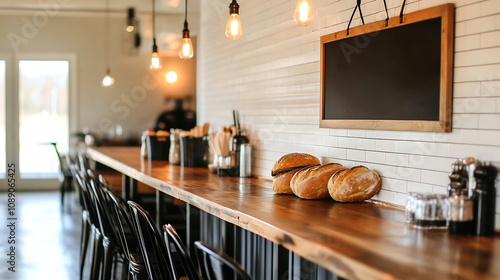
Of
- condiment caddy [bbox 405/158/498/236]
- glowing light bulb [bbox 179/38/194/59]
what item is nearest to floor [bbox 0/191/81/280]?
glowing light bulb [bbox 179/38/194/59]

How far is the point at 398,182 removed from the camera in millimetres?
2291

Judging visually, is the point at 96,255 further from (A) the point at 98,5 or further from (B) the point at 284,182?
(A) the point at 98,5

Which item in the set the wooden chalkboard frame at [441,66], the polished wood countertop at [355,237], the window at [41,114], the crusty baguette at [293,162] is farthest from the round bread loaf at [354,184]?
the window at [41,114]

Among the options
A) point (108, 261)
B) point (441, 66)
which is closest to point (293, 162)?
point (441, 66)

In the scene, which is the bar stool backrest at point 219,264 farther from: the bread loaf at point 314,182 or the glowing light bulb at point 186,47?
the glowing light bulb at point 186,47

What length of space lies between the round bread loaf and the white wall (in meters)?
7.83

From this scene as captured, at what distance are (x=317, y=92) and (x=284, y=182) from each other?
0.56 meters

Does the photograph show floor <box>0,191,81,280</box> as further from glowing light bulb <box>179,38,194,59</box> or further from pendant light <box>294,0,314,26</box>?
pendant light <box>294,0,314,26</box>

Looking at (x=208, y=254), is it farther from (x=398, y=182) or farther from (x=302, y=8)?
(x=302, y=8)

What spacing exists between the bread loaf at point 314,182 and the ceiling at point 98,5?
661 centimetres

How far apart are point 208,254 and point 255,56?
7.61ft

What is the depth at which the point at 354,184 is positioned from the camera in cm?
234

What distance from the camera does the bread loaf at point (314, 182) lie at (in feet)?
8.02

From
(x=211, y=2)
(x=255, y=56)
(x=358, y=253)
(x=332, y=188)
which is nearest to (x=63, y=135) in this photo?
(x=211, y=2)
